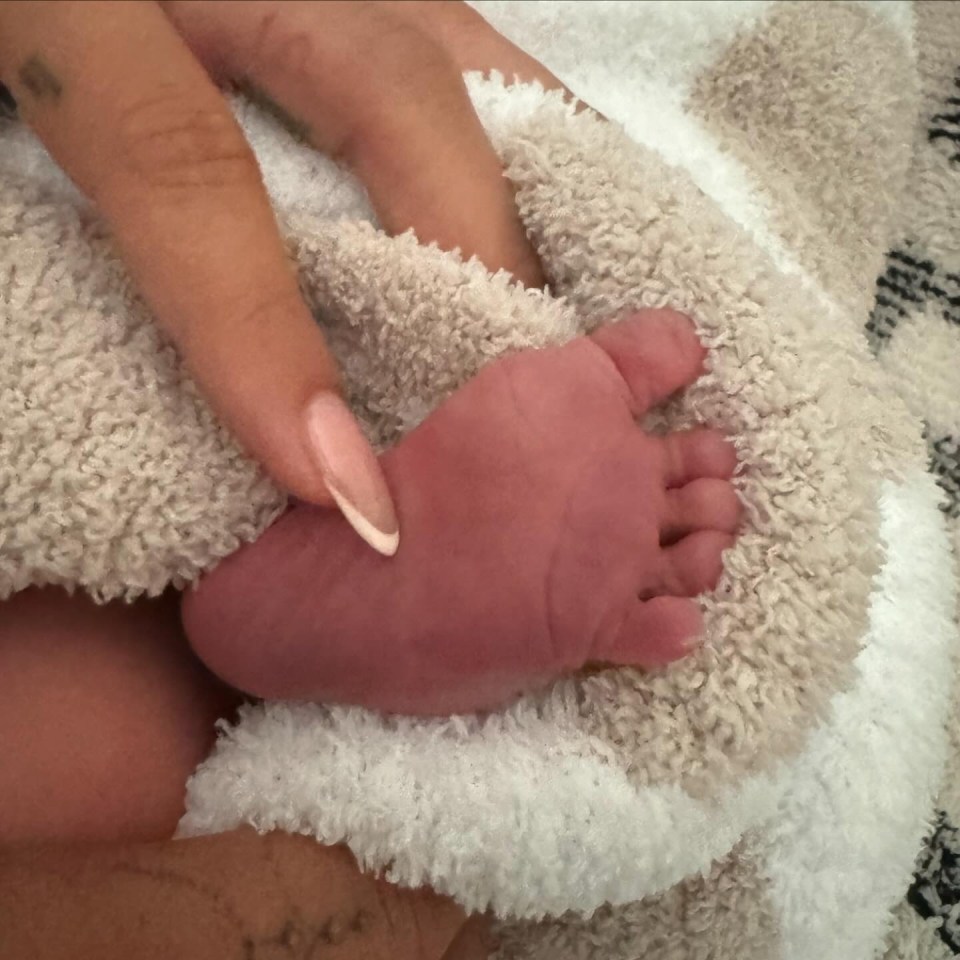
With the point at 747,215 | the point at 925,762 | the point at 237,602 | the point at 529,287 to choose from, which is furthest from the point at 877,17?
the point at 237,602

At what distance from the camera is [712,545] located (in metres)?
0.47

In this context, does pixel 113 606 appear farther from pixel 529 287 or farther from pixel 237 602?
pixel 529 287

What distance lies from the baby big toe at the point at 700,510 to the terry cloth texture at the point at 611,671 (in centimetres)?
1

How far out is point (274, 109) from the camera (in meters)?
0.59

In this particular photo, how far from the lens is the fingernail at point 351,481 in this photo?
→ 0.43 meters

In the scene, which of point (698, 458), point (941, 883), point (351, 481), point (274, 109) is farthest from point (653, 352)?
point (941, 883)

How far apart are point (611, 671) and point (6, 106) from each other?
433 mm

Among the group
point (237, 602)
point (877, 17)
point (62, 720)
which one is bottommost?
point (62, 720)

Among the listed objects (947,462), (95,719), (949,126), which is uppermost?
(949,126)

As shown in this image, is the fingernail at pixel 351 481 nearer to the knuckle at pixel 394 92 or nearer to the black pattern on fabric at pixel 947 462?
the knuckle at pixel 394 92

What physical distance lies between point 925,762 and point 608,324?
31 centimetres

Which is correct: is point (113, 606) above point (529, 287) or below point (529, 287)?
below

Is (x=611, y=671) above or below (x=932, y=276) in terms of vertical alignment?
below

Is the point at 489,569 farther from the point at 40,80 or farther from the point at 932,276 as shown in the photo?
the point at 932,276
